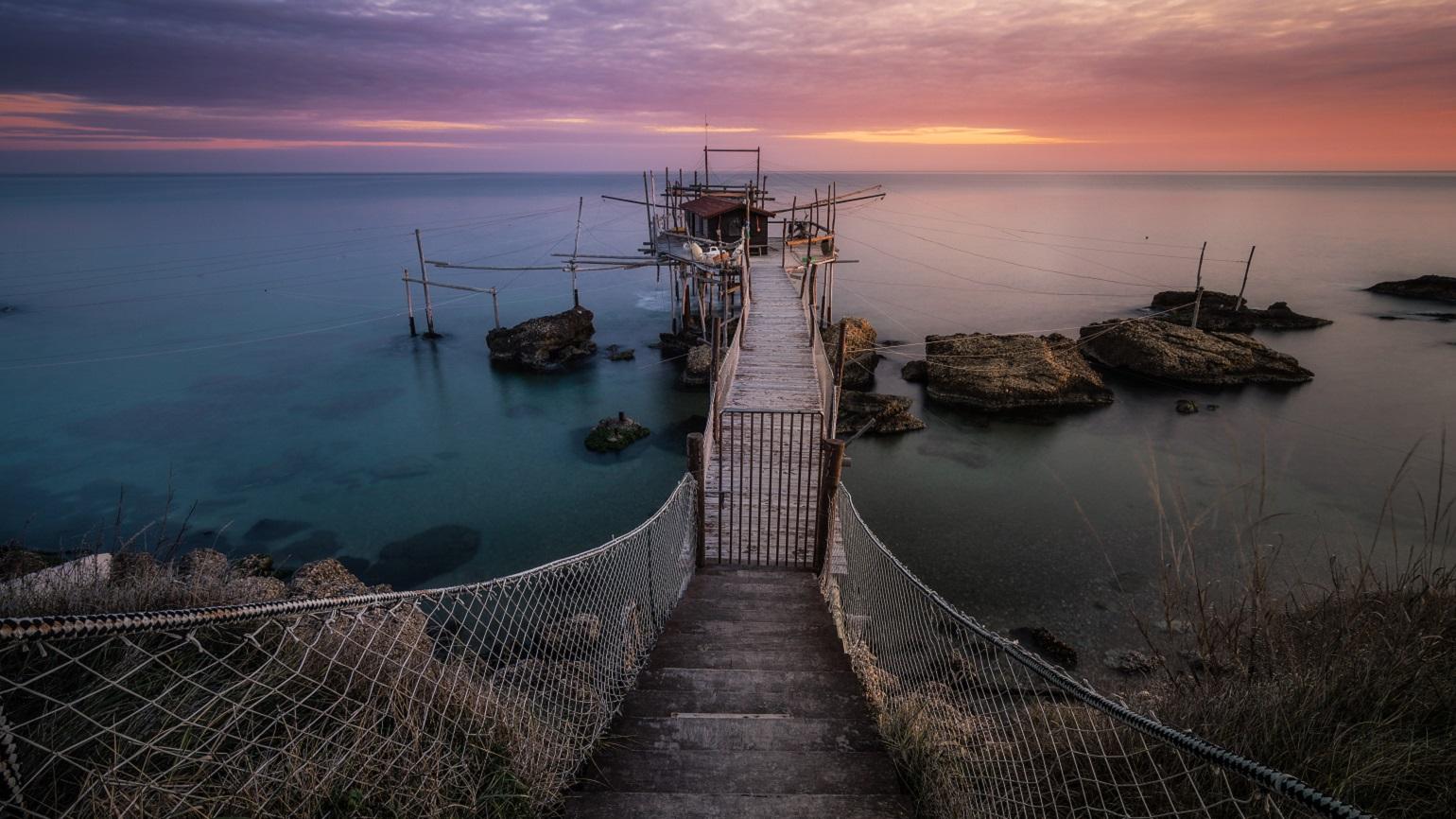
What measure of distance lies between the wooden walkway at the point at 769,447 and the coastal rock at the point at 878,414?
423 cm

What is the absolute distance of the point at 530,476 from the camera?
52.6 ft

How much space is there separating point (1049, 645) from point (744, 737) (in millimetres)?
7405

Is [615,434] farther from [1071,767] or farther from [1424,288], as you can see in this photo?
[1424,288]

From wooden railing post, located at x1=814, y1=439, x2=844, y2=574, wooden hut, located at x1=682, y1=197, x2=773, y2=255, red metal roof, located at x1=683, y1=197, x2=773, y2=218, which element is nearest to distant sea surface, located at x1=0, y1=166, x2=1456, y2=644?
wooden railing post, located at x1=814, y1=439, x2=844, y2=574

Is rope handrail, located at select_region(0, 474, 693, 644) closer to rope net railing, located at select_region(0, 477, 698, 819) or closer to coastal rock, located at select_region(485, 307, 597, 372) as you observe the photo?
rope net railing, located at select_region(0, 477, 698, 819)

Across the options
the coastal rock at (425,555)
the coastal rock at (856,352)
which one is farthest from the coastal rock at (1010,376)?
the coastal rock at (425,555)

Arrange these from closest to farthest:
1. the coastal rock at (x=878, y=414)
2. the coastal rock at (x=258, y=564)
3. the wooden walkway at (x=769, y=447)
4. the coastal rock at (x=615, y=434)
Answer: the wooden walkway at (x=769, y=447), the coastal rock at (x=258, y=564), the coastal rock at (x=615, y=434), the coastal rock at (x=878, y=414)

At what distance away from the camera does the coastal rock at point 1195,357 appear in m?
21.8

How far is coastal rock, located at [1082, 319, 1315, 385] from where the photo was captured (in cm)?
2180

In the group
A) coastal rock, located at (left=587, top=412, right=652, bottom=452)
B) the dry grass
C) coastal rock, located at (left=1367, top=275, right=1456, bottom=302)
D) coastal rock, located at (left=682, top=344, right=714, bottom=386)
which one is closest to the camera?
the dry grass

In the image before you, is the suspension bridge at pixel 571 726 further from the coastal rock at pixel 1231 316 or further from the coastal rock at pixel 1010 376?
the coastal rock at pixel 1231 316

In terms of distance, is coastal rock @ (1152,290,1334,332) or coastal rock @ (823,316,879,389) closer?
coastal rock @ (823,316,879,389)

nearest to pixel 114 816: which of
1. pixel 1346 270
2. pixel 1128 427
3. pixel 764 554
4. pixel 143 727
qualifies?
pixel 143 727

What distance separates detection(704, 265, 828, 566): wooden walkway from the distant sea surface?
4.08m
